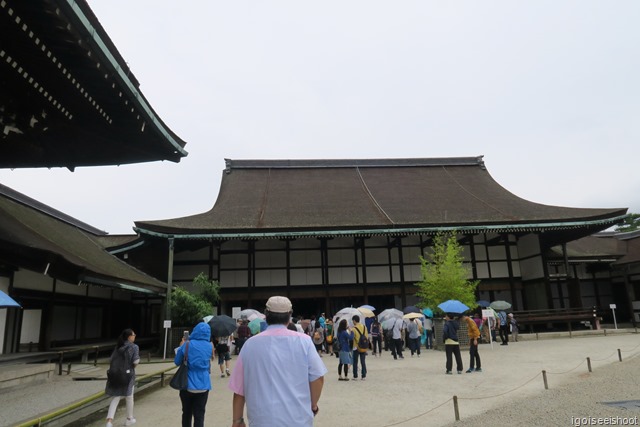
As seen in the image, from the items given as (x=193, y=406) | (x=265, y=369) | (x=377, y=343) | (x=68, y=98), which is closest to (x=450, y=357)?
(x=377, y=343)

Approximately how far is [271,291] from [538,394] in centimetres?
1361

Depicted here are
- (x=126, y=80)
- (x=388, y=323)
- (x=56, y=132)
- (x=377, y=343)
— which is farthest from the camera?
(x=377, y=343)

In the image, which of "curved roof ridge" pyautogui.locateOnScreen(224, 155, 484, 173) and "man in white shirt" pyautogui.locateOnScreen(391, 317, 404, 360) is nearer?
"man in white shirt" pyautogui.locateOnScreen(391, 317, 404, 360)

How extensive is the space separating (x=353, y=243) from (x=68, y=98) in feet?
48.8

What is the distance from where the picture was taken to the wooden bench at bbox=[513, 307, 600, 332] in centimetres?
1836

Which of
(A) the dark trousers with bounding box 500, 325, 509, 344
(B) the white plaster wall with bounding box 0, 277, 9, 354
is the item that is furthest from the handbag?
(A) the dark trousers with bounding box 500, 325, 509, 344

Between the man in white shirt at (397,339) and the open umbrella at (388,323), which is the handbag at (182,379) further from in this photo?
the open umbrella at (388,323)

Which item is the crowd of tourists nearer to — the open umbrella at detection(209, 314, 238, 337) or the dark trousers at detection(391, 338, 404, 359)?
the open umbrella at detection(209, 314, 238, 337)

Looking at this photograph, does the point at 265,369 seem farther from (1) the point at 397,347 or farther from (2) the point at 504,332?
(2) the point at 504,332

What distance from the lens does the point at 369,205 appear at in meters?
21.7

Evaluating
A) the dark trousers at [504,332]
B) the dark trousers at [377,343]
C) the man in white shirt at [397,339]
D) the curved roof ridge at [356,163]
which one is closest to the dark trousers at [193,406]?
the man in white shirt at [397,339]

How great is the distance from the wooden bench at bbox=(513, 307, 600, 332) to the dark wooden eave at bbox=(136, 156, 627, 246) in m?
3.47

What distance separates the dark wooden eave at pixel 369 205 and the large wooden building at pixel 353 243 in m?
0.06

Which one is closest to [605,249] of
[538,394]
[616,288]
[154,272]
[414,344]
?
[616,288]
